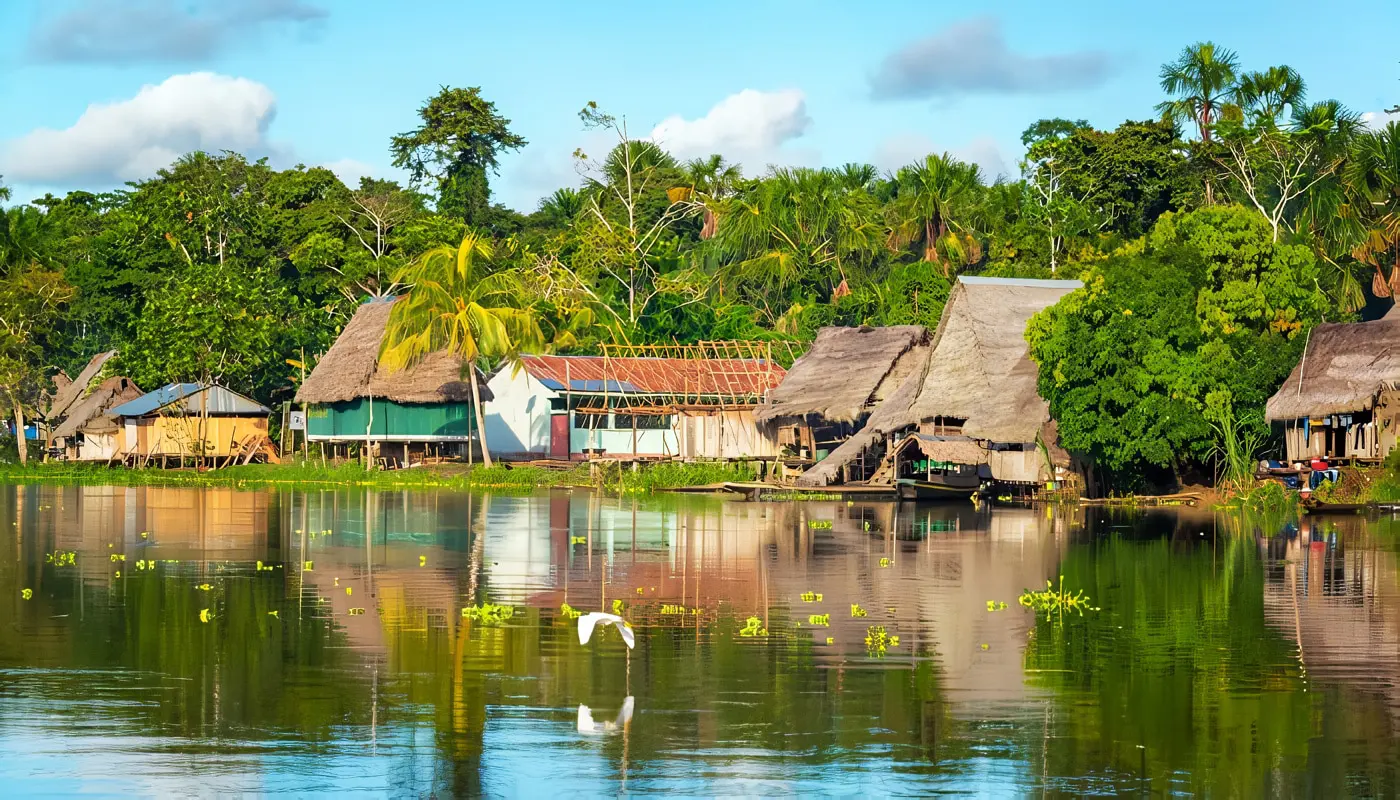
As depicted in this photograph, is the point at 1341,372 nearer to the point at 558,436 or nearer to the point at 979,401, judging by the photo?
the point at 979,401

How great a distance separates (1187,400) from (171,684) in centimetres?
2619

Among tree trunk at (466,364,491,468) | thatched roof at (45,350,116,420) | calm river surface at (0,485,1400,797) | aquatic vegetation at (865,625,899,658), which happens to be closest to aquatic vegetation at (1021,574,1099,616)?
calm river surface at (0,485,1400,797)

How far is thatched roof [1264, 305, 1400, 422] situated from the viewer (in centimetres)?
3509

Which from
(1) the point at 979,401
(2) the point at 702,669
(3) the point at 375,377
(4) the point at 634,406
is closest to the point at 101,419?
(3) the point at 375,377

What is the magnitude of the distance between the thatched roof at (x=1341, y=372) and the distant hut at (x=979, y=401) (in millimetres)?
5163

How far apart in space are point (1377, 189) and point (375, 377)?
3114 cm

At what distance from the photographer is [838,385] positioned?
149 ft

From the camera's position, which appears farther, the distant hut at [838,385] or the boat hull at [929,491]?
the distant hut at [838,385]

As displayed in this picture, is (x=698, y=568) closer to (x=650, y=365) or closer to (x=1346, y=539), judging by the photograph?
(x=1346, y=539)

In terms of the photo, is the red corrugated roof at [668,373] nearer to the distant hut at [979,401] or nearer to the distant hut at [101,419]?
the distant hut at [979,401]

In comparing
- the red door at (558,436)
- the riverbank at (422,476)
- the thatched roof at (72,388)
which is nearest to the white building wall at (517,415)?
the red door at (558,436)

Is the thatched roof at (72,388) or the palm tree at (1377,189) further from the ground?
the palm tree at (1377,189)

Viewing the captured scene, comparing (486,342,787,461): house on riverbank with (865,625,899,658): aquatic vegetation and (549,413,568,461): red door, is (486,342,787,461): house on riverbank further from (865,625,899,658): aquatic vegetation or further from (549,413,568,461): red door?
(865,625,899,658): aquatic vegetation

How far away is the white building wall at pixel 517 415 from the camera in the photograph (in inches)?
2038
